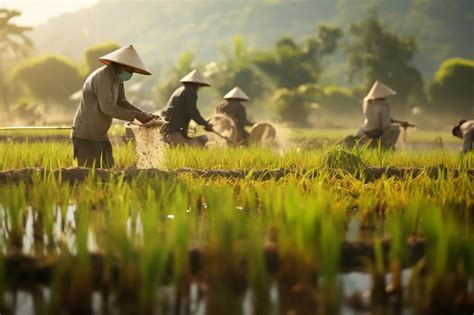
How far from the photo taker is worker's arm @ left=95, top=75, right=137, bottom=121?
4.82 meters

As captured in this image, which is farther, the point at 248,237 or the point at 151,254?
the point at 248,237

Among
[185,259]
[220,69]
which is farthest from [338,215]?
[220,69]

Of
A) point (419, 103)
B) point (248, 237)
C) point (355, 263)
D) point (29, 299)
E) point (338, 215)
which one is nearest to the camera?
point (29, 299)

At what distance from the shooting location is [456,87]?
105 ft

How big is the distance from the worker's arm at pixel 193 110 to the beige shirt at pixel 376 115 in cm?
247

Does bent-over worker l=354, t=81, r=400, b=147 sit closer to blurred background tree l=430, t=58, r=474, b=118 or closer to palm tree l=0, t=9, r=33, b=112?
palm tree l=0, t=9, r=33, b=112

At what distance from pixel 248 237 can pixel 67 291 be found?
2.48ft

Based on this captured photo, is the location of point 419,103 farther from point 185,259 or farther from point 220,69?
point 185,259

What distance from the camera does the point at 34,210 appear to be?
323cm

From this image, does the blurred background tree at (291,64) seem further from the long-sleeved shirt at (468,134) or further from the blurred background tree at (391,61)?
the long-sleeved shirt at (468,134)

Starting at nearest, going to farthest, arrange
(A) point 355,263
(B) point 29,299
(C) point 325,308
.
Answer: (C) point 325,308, (B) point 29,299, (A) point 355,263

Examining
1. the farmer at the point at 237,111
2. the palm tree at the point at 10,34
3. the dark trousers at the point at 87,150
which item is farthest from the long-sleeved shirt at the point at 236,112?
the palm tree at the point at 10,34

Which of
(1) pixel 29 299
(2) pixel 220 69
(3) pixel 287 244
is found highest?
(2) pixel 220 69

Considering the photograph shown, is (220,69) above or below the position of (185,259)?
above
